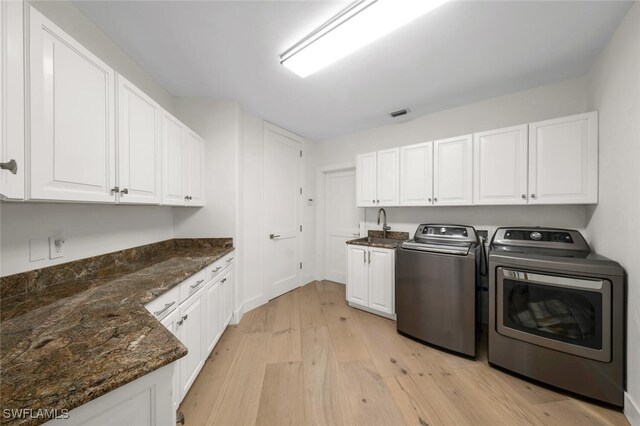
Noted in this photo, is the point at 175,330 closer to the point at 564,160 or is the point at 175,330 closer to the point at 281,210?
the point at 281,210

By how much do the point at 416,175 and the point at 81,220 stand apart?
298cm

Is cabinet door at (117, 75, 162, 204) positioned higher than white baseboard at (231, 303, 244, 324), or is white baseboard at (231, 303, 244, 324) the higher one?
cabinet door at (117, 75, 162, 204)

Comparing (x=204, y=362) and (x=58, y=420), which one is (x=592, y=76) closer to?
(x=58, y=420)

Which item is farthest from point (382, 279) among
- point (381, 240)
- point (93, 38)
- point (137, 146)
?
point (93, 38)

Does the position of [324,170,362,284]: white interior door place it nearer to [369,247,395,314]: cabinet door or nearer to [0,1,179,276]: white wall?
[369,247,395,314]: cabinet door

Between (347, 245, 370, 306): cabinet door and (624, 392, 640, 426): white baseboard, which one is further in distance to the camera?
(347, 245, 370, 306): cabinet door

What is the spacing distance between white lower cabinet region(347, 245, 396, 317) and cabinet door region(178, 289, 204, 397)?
1.77 meters

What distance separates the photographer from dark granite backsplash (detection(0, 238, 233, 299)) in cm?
109

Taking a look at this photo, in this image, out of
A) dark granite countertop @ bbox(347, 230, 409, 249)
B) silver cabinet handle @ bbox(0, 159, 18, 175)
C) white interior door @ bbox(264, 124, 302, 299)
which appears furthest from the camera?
white interior door @ bbox(264, 124, 302, 299)

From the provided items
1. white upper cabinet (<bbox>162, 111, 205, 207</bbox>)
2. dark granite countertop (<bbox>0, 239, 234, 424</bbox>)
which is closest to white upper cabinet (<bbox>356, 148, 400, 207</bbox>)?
white upper cabinet (<bbox>162, 111, 205, 207</bbox>)

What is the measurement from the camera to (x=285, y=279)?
334cm

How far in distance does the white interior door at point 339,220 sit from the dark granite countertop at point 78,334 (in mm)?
2520

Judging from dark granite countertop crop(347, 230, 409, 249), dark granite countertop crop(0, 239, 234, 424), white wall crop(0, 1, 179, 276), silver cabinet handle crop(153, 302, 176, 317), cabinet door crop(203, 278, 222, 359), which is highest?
white wall crop(0, 1, 179, 276)

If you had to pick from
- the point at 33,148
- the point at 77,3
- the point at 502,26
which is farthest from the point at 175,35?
the point at 502,26
